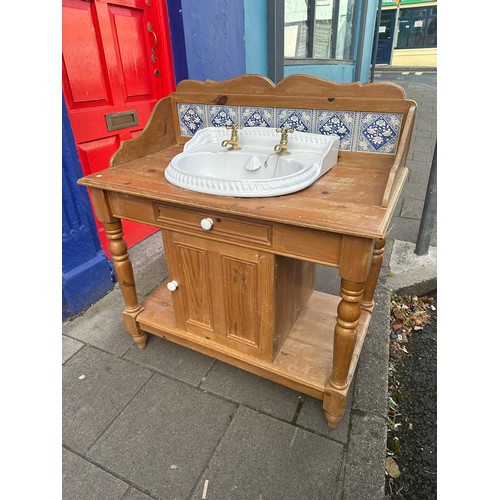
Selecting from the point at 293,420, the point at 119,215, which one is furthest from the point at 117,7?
the point at 293,420

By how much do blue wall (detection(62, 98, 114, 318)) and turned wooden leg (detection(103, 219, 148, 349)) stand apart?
53 centimetres

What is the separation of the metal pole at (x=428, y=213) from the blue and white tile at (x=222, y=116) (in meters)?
1.42

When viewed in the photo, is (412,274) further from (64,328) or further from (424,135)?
(424,135)

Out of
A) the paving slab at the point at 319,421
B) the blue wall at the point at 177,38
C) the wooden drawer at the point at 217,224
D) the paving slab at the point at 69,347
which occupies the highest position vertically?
the blue wall at the point at 177,38

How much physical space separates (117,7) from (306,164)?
1824 mm

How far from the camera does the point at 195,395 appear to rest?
173 centimetres

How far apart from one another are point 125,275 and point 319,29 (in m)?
4.68

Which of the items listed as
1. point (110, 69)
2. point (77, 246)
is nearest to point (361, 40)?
point (110, 69)

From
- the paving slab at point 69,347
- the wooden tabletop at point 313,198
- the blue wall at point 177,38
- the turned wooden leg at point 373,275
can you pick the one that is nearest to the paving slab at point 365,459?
the turned wooden leg at point 373,275

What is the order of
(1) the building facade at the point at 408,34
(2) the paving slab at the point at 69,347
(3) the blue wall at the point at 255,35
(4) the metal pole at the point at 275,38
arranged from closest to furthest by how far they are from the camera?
(2) the paving slab at the point at 69,347 → (3) the blue wall at the point at 255,35 → (4) the metal pole at the point at 275,38 → (1) the building facade at the point at 408,34

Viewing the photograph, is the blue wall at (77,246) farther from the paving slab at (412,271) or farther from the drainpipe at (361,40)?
the drainpipe at (361,40)

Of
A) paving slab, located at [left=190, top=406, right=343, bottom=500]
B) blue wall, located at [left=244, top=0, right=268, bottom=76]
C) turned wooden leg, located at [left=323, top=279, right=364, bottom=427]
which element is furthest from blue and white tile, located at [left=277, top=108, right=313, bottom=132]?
blue wall, located at [left=244, top=0, right=268, bottom=76]

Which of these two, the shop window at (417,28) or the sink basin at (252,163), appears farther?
the shop window at (417,28)

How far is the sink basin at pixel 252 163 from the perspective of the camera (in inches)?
50.8
